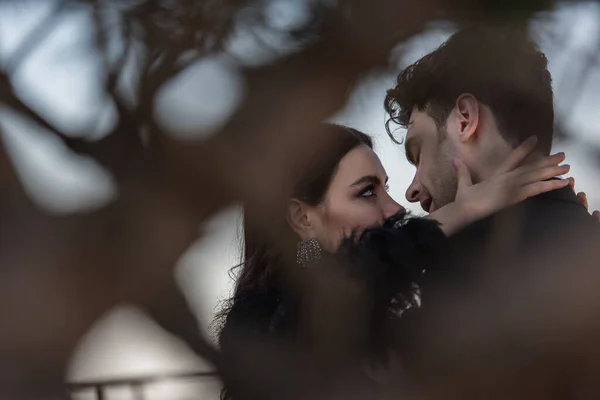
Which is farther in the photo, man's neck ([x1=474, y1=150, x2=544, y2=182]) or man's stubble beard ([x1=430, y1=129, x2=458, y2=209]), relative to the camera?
man's stubble beard ([x1=430, y1=129, x2=458, y2=209])

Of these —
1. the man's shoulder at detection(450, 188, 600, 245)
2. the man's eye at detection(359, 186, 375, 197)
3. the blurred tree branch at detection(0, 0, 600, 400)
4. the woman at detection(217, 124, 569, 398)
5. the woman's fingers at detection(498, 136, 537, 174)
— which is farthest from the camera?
the man's eye at detection(359, 186, 375, 197)

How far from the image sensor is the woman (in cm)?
76

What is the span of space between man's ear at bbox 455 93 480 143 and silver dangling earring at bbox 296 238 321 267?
1.36 ft

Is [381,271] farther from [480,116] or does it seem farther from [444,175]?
[444,175]

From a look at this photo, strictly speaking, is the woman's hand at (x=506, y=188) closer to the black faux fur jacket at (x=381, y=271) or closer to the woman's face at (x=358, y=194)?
the black faux fur jacket at (x=381, y=271)

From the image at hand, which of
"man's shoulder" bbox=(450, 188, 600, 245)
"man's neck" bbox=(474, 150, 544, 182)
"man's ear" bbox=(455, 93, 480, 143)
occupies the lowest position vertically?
"man's shoulder" bbox=(450, 188, 600, 245)

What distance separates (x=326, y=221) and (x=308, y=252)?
1.04m

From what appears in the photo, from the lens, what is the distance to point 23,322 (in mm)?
536

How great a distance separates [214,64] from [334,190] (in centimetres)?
145

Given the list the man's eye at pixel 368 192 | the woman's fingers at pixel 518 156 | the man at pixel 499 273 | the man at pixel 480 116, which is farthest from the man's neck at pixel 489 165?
the man's eye at pixel 368 192

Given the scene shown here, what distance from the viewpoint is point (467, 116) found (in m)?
1.61

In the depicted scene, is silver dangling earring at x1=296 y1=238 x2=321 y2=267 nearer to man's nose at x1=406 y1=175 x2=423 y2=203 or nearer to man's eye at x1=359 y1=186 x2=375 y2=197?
man's nose at x1=406 y1=175 x2=423 y2=203

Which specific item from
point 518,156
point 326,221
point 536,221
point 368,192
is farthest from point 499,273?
point 368,192

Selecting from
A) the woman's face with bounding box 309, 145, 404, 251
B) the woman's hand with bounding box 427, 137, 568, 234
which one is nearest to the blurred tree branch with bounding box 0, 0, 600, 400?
the woman's hand with bounding box 427, 137, 568, 234
